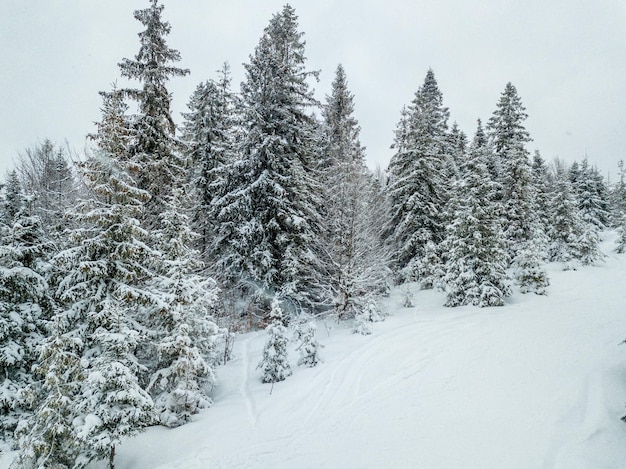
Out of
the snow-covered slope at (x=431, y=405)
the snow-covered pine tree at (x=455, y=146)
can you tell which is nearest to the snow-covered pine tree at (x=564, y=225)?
the snow-covered pine tree at (x=455, y=146)

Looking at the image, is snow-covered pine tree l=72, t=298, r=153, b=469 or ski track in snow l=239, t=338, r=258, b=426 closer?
snow-covered pine tree l=72, t=298, r=153, b=469

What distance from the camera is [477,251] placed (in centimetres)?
1605

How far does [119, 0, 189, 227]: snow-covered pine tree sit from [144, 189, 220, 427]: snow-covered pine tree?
423 cm

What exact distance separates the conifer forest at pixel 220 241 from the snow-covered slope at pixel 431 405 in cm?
88

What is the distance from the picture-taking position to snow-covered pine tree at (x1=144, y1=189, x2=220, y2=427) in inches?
338

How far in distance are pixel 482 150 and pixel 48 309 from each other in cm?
1962

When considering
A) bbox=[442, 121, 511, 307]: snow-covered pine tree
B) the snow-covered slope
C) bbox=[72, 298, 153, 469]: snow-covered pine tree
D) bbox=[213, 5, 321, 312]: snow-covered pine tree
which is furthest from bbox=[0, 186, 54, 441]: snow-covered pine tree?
bbox=[442, 121, 511, 307]: snow-covered pine tree

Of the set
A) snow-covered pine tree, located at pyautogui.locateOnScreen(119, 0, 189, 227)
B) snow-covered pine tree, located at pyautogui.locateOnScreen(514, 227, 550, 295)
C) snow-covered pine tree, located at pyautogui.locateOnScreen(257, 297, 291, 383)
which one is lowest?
snow-covered pine tree, located at pyautogui.locateOnScreen(257, 297, 291, 383)

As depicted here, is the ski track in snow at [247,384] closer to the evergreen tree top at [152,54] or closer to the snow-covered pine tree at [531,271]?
the evergreen tree top at [152,54]

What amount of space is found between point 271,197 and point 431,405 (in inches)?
426

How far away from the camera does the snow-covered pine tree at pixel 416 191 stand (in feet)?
68.2

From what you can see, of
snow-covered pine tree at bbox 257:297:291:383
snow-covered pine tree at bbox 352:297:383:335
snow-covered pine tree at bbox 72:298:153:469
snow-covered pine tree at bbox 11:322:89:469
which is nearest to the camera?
Result: snow-covered pine tree at bbox 11:322:89:469

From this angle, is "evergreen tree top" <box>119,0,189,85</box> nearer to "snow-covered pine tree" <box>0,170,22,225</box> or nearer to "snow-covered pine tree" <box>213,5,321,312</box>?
"snow-covered pine tree" <box>213,5,321,312</box>

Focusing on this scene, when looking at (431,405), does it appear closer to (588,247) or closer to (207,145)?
(207,145)
